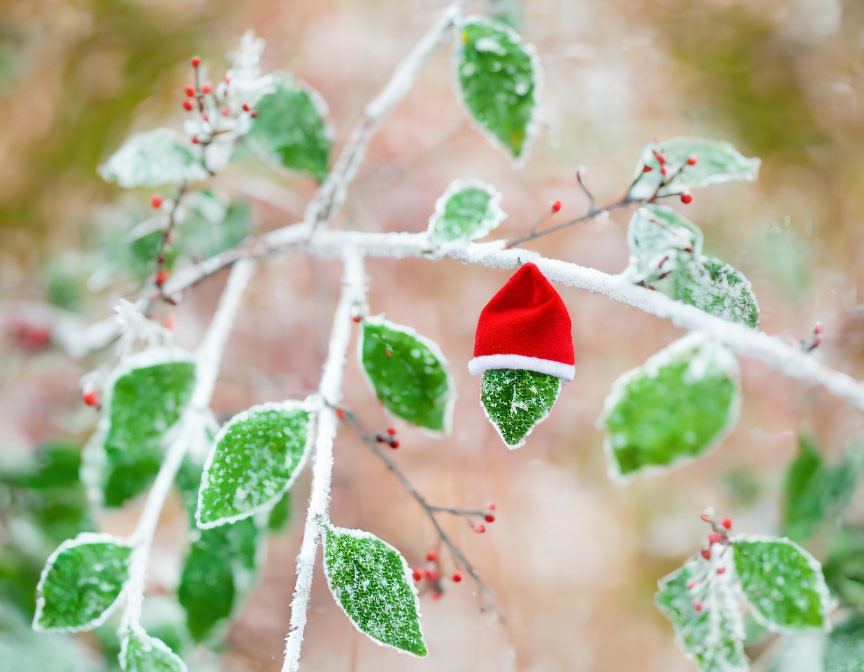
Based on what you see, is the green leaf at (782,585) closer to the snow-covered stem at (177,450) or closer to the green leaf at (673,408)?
the green leaf at (673,408)

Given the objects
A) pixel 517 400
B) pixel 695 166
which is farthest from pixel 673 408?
pixel 695 166

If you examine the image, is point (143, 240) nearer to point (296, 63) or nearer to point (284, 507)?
point (284, 507)

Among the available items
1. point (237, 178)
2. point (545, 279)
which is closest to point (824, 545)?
point (545, 279)

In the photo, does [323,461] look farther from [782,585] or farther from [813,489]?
[813,489]

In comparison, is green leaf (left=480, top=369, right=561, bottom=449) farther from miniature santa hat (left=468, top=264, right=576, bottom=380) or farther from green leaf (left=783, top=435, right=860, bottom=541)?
green leaf (left=783, top=435, right=860, bottom=541)

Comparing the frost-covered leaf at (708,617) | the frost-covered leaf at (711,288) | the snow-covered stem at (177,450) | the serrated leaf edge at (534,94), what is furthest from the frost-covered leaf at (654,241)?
the snow-covered stem at (177,450)

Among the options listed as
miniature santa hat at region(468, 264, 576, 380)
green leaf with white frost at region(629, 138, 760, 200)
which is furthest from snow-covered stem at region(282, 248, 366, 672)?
green leaf with white frost at region(629, 138, 760, 200)
